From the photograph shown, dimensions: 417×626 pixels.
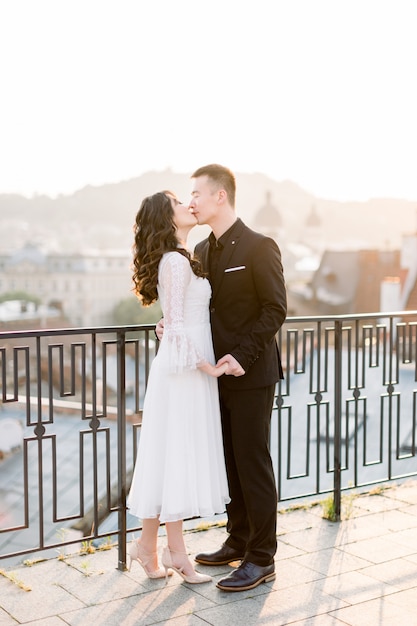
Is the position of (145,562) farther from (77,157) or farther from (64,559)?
(77,157)

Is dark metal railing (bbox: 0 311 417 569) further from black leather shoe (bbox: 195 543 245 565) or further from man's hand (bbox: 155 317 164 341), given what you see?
black leather shoe (bbox: 195 543 245 565)

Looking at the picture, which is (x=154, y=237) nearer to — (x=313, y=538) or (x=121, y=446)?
(x=121, y=446)

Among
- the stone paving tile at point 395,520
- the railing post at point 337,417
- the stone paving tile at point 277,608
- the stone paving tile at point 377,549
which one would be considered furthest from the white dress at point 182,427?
the stone paving tile at point 395,520

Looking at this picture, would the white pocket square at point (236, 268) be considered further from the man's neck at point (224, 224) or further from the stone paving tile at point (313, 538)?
the stone paving tile at point (313, 538)

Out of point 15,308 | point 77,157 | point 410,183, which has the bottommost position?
point 15,308

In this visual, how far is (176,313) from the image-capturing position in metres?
2.66

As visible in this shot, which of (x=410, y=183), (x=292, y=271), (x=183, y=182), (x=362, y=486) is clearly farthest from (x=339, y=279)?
(x=362, y=486)

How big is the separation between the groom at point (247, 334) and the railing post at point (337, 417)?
788 millimetres

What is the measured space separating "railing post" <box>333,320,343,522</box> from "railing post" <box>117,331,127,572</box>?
1114mm

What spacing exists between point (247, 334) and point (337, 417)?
1148 millimetres

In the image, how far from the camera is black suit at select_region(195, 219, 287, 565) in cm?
276

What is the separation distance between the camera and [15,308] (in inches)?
Answer: 3937

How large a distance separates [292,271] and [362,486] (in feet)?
367

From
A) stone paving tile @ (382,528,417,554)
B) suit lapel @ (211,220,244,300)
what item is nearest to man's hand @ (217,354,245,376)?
suit lapel @ (211,220,244,300)
